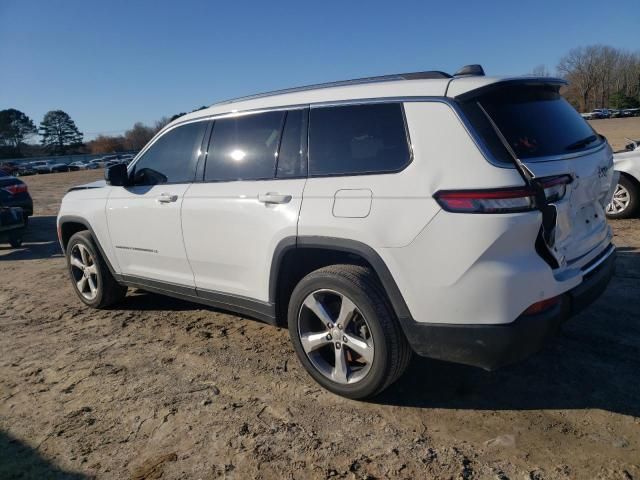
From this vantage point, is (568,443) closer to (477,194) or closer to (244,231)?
(477,194)

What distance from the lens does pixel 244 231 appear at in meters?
3.53

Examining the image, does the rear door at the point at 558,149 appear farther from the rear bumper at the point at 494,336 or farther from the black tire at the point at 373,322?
the black tire at the point at 373,322

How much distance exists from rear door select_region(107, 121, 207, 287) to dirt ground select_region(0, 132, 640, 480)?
2.11ft

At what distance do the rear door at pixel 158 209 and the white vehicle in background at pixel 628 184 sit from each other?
20.3 feet

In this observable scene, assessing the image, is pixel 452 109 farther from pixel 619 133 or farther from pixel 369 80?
pixel 619 133

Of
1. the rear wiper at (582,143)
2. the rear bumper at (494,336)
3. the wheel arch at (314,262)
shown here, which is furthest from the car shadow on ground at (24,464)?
the rear wiper at (582,143)

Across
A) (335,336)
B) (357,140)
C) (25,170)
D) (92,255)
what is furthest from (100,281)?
(25,170)

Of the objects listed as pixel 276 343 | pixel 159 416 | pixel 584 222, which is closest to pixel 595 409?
pixel 584 222

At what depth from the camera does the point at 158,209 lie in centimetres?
419

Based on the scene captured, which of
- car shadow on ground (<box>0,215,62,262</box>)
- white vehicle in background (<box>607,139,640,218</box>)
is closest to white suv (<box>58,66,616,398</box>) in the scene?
white vehicle in background (<box>607,139,640,218</box>)

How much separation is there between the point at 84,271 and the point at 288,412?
3.16 metres

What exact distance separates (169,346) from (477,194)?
284 centimetres

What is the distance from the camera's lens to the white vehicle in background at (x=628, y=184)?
7.26 m

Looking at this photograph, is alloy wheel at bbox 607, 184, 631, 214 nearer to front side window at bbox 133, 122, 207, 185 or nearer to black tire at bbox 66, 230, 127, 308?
front side window at bbox 133, 122, 207, 185
